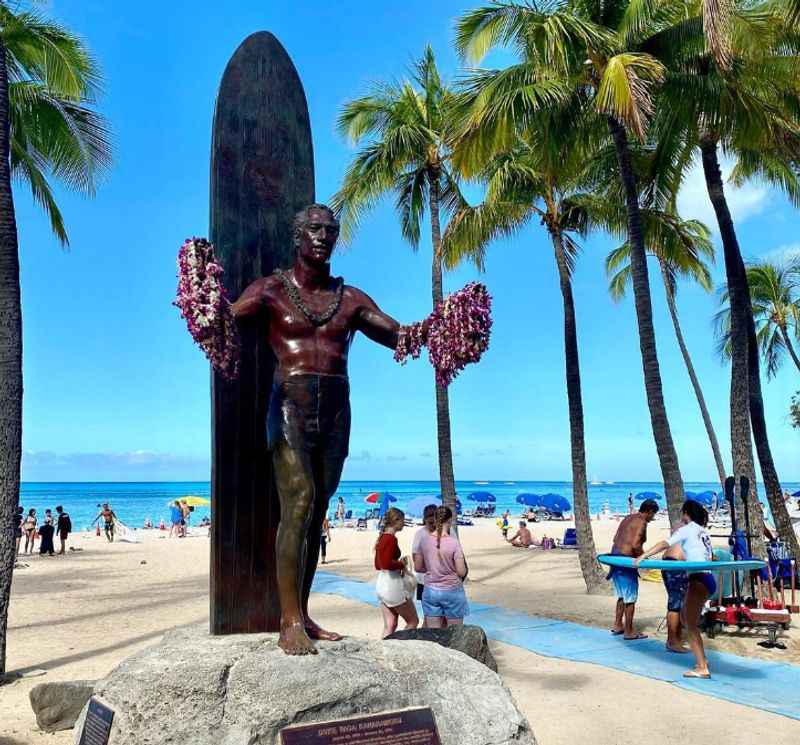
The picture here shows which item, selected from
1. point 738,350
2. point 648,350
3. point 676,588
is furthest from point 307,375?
point 738,350

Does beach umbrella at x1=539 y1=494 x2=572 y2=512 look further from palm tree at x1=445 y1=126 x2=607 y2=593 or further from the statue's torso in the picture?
the statue's torso

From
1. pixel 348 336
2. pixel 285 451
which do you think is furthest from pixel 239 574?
pixel 348 336

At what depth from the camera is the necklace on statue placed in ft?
12.6

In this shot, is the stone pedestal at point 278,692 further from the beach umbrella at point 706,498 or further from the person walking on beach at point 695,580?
the beach umbrella at point 706,498

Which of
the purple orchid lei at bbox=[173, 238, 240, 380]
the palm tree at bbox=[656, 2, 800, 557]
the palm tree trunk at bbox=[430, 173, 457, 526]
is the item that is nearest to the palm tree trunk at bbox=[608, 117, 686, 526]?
the palm tree at bbox=[656, 2, 800, 557]

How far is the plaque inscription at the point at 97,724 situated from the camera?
3.12 m

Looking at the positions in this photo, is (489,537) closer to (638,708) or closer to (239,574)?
(638,708)

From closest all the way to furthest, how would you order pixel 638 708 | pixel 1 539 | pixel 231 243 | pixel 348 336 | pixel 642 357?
pixel 348 336, pixel 231 243, pixel 638 708, pixel 1 539, pixel 642 357

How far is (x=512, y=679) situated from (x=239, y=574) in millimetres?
3895

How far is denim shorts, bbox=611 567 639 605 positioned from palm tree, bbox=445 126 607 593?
150 inches

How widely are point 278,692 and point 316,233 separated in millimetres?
2159

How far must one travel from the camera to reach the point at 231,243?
14.1ft

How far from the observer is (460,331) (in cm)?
356

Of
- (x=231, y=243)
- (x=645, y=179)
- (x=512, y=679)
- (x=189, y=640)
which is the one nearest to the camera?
(x=189, y=640)
